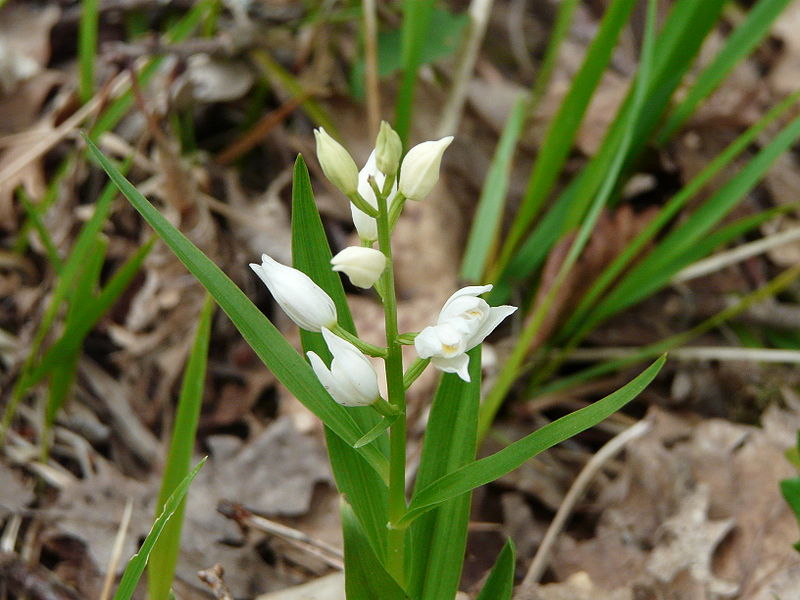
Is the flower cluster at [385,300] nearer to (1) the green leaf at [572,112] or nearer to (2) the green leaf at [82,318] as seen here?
(2) the green leaf at [82,318]

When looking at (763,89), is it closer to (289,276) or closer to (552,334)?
(552,334)

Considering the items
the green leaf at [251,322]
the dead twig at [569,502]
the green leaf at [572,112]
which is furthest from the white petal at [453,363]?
the green leaf at [572,112]

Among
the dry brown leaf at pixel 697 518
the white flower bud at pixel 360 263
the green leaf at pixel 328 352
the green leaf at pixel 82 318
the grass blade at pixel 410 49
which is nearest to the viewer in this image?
the white flower bud at pixel 360 263

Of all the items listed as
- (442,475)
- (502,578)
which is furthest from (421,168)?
(502,578)

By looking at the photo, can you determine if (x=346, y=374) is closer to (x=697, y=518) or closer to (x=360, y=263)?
(x=360, y=263)

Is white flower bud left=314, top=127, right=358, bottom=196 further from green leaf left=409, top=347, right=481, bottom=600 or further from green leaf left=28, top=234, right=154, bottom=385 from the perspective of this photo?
green leaf left=28, top=234, right=154, bottom=385
